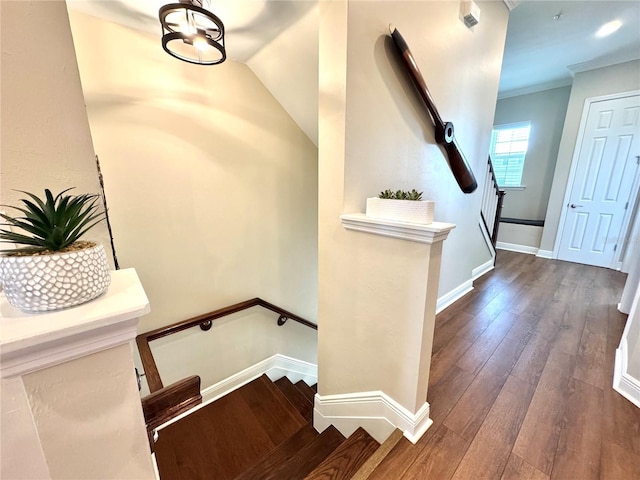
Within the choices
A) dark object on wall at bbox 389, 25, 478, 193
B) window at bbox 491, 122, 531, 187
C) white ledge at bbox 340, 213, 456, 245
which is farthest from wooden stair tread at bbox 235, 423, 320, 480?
window at bbox 491, 122, 531, 187

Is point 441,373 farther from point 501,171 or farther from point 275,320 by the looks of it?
point 501,171

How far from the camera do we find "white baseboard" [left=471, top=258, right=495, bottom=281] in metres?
3.06

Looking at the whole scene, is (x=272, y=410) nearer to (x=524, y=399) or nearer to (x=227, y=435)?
(x=227, y=435)

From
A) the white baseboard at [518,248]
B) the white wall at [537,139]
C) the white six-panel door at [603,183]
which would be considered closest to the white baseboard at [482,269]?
the white baseboard at [518,248]

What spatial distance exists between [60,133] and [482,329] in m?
2.64

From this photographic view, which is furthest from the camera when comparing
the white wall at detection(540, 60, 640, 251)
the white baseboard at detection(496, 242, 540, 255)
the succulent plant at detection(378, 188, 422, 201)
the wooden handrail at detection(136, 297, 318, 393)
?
the white baseboard at detection(496, 242, 540, 255)

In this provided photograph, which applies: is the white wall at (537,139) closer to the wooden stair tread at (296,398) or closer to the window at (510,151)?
the window at (510,151)

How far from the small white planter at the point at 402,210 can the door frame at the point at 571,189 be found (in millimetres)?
4201

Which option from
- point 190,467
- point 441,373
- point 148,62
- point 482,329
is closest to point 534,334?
point 482,329

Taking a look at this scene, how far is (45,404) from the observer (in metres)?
0.42

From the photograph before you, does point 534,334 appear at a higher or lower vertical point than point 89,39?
lower

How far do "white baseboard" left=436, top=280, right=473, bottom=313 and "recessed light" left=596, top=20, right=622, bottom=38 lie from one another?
9.58 ft

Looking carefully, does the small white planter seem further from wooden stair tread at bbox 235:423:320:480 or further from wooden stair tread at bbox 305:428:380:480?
wooden stair tread at bbox 235:423:320:480

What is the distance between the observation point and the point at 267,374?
8.98 feet
